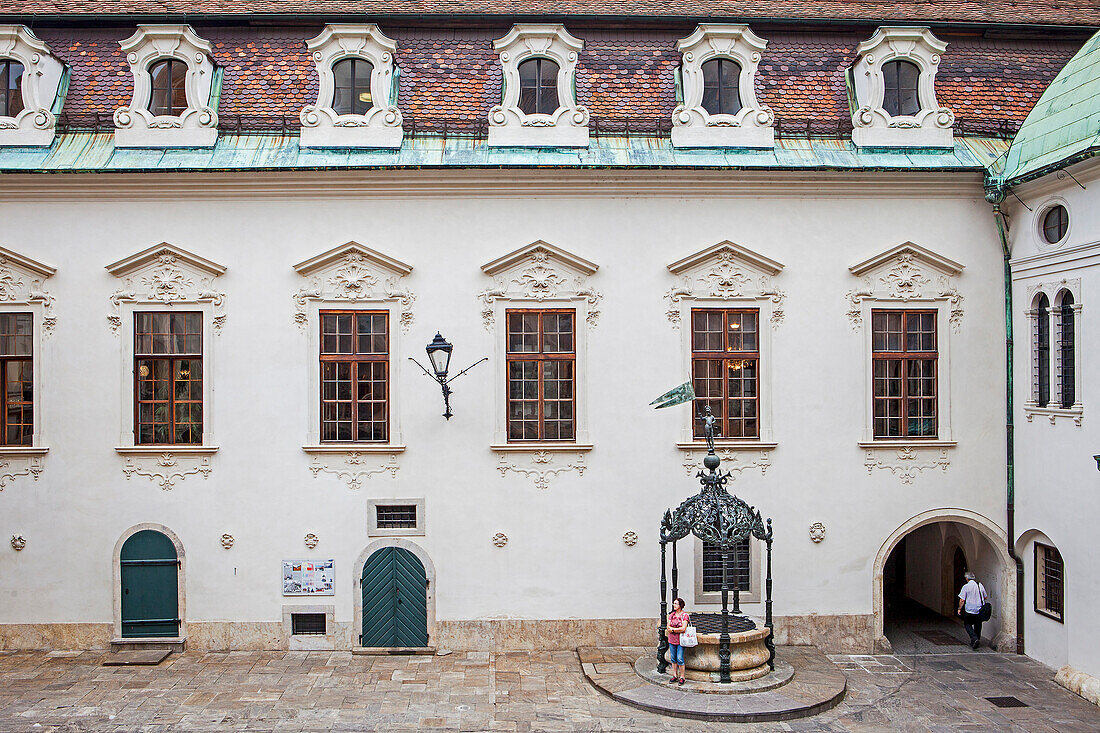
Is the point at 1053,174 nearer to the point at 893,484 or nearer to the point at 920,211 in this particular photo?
the point at 920,211

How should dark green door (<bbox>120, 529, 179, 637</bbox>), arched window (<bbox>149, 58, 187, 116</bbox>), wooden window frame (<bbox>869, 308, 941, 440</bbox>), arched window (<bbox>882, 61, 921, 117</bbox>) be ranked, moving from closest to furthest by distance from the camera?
dark green door (<bbox>120, 529, 179, 637</bbox>) → arched window (<bbox>149, 58, 187, 116</bbox>) → wooden window frame (<bbox>869, 308, 941, 440</bbox>) → arched window (<bbox>882, 61, 921, 117</bbox>)

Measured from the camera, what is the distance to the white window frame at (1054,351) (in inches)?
536

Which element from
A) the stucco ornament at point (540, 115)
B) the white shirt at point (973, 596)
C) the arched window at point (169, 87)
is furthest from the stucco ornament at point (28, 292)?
the white shirt at point (973, 596)

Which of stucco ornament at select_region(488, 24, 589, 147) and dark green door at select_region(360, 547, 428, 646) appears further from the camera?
stucco ornament at select_region(488, 24, 589, 147)

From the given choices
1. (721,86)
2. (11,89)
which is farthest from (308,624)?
(721,86)

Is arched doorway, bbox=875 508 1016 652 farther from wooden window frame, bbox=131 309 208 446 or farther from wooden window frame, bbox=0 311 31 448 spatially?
wooden window frame, bbox=0 311 31 448

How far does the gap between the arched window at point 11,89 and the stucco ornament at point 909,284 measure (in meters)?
13.7

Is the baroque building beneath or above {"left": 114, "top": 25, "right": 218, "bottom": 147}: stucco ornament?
beneath

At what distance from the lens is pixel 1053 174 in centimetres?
1390

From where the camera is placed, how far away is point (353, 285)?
589 inches

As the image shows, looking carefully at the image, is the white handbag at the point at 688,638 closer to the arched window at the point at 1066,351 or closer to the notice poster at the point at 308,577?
the notice poster at the point at 308,577

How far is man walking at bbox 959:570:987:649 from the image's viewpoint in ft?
49.9

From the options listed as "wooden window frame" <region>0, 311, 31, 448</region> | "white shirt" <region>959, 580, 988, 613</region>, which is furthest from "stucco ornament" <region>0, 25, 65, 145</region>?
"white shirt" <region>959, 580, 988, 613</region>

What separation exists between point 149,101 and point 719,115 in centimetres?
916
